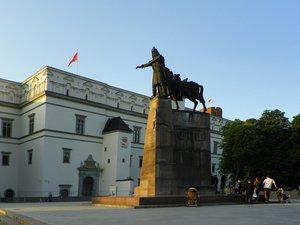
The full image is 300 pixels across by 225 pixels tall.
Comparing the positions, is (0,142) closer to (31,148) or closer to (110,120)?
(31,148)

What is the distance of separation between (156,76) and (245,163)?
114ft

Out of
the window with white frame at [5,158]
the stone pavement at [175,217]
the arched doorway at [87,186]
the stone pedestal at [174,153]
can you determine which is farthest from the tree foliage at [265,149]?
the stone pavement at [175,217]

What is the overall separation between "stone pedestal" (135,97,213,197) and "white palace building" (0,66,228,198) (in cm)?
3148

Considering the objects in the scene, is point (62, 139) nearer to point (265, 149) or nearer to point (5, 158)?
point (5, 158)

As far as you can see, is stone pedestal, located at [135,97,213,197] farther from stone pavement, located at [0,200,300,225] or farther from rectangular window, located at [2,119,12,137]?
rectangular window, located at [2,119,12,137]

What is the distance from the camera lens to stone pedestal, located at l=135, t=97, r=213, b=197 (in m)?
19.4

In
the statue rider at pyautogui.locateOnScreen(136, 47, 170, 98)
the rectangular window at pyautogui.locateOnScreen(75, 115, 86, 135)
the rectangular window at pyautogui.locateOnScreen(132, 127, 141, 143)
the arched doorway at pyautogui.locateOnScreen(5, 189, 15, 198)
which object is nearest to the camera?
the statue rider at pyautogui.locateOnScreen(136, 47, 170, 98)

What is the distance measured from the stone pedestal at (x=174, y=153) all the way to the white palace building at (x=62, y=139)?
3148cm

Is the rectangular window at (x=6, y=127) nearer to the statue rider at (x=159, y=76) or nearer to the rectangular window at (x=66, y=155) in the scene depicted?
the rectangular window at (x=66, y=155)

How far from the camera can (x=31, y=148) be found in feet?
176

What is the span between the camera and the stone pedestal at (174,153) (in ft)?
63.6

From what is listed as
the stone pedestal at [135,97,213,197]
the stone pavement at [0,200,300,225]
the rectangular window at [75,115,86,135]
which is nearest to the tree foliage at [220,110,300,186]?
the rectangular window at [75,115,86,135]

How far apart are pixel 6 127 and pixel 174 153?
4116cm

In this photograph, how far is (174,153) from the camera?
20.0 m
